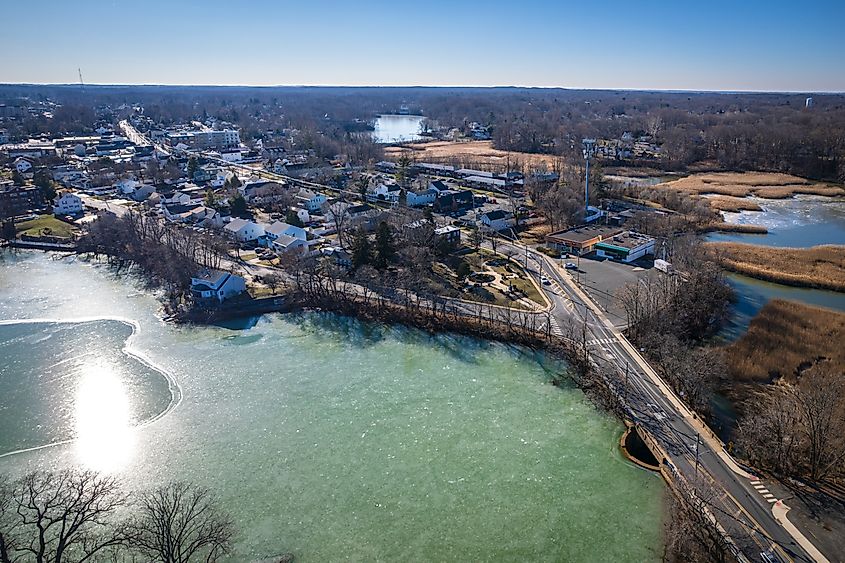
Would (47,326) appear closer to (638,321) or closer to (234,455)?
(234,455)

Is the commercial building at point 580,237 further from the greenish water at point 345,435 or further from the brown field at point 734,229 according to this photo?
the greenish water at point 345,435

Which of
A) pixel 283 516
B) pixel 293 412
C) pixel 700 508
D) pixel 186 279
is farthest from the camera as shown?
pixel 186 279

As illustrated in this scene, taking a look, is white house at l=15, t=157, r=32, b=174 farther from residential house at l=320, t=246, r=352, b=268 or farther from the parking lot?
the parking lot

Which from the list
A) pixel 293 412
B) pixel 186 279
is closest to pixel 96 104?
pixel 186 279

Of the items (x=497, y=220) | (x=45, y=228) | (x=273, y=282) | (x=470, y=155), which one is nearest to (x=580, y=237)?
(x=497, y=220)

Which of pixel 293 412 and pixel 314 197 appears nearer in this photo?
pixel 293 412

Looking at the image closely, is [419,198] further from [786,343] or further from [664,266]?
[786,343]

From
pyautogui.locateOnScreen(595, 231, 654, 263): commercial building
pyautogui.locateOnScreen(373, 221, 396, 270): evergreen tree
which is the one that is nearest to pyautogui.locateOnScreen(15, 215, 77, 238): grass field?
pyautogui.locateOnScreen(373, 221, 396, 270): evergreen tree
